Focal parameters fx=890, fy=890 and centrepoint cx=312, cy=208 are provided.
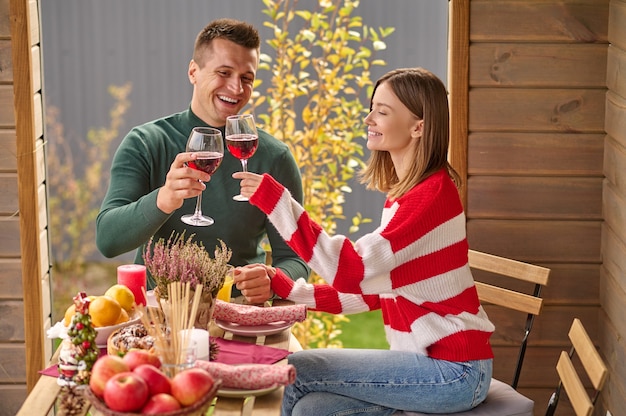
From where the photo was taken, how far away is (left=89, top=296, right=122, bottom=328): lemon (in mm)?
1958

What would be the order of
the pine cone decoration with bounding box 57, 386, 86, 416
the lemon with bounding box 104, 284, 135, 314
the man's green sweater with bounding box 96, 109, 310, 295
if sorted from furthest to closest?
1. the man's green sweater with bounding box 96, 109, 310, 295
2. the lemon with bounding box 104, 284, 135, 314
3. the pine cone decoration with bounding box 57, 386, 86, 416

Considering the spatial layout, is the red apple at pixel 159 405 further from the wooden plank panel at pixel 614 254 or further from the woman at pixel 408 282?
the wooden plank panel at pixel 614 254

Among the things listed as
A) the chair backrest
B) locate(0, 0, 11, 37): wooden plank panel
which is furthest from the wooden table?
locate(0, 0, 11, 37): wooden plank panel

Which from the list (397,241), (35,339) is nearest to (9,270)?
(35,339)

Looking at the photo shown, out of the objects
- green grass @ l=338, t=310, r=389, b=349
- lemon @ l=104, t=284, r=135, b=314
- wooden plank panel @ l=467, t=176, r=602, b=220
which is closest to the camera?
lemon @ l=104, t=284, r=135, b=314

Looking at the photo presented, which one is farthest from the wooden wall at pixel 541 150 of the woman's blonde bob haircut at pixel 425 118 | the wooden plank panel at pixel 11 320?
the wooden plank panel at pixel 11 320

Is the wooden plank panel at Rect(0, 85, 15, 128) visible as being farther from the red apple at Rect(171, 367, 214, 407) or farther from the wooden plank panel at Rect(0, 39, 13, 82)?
the red apple at Rect(171, 367, 214, 407)

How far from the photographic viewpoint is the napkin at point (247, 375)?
5.73 ft

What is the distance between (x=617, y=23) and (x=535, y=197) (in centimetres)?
62

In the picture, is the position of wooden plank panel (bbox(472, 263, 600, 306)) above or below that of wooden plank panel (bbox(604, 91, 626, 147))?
below

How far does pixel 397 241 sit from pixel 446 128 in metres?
0.36

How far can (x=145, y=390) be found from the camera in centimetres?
148

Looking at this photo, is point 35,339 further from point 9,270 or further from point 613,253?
point 613,253

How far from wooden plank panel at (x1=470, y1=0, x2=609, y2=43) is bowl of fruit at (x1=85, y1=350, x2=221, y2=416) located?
5.89 ft
